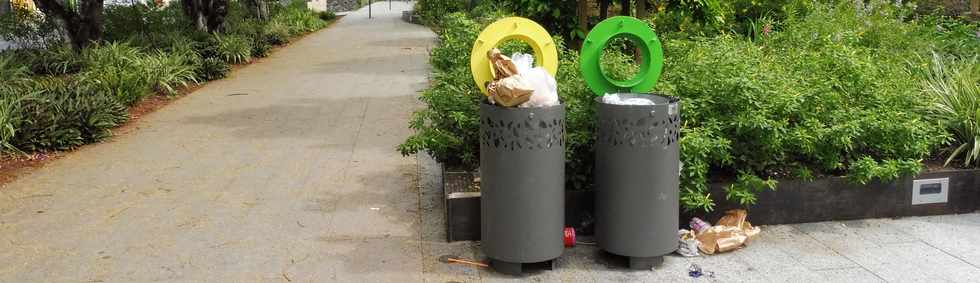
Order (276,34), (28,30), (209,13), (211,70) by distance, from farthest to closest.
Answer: (276,34) < (209,13) < (28,30) < (211,70)

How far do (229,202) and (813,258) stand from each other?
12.4 ft

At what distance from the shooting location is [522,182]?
4.41m

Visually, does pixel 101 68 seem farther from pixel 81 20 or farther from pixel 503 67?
Answer: pixel 503 67

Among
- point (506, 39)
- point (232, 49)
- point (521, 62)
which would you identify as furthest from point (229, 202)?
point (232, 49)

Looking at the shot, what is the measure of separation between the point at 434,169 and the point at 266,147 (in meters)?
1.91

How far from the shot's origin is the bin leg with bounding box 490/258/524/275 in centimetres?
466

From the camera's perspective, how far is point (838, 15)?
9938 mm

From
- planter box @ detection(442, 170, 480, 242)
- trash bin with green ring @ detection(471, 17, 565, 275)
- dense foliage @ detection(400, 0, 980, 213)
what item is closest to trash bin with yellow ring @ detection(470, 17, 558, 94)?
trash bin with green ring @ detection(471, 17, 565, 275)

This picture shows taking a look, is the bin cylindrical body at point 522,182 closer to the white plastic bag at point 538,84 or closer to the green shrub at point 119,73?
the white plastic bag at point 538,84

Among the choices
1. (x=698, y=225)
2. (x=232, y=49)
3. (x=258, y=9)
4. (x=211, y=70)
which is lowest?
(x=698, y=225)

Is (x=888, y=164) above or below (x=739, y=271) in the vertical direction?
above

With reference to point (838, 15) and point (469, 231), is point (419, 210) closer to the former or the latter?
point (469, 231)

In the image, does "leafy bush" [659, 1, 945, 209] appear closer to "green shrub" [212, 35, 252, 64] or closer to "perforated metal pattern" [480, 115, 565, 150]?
"perforated metal pattern" [480, 115, 565, 150]

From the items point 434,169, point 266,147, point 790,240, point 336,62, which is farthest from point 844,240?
point 336,62
